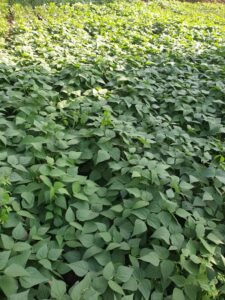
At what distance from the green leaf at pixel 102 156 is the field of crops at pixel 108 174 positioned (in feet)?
0.04

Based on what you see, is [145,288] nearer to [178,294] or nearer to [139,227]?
[178,294]

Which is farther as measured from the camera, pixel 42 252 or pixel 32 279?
pixel 42 252

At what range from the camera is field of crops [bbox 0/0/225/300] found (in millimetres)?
1728

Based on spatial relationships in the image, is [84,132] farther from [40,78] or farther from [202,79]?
[202,79]

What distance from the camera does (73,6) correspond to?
691cm

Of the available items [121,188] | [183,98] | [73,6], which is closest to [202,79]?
[183,98]

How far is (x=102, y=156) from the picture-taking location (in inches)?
95.1

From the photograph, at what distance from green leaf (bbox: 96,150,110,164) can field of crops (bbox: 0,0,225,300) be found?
11 millimetres

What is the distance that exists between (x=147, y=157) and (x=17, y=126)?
110cm

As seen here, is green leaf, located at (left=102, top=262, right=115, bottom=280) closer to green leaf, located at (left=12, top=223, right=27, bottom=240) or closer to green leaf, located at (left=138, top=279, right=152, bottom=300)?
green leaf, located at (left=138, top=279, right=152, bottom=300)

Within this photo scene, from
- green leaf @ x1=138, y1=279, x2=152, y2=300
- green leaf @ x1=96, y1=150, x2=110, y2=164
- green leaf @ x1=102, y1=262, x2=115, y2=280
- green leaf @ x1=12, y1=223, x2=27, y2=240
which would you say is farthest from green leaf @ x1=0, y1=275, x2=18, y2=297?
green leaf @ x1=96, y1=150, x2=110, y2=164

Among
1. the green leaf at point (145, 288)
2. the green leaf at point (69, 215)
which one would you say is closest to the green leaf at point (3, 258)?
the green leaf at point (69, 215)

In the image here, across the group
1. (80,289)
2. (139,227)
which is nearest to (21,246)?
(80,289)

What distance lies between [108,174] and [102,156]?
0.15 m
